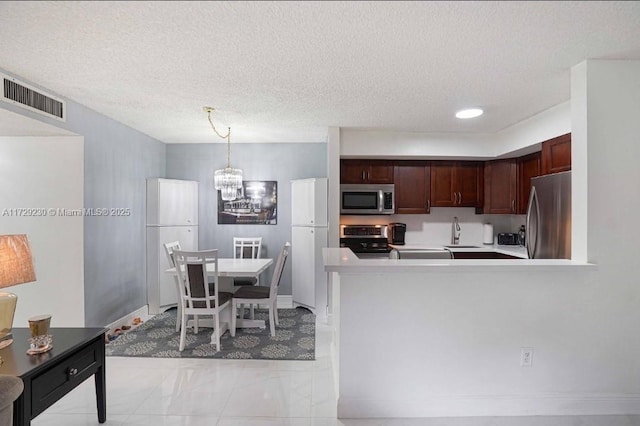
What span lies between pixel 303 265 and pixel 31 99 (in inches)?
132

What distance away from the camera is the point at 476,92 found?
115 inches

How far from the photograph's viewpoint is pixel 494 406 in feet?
7.63

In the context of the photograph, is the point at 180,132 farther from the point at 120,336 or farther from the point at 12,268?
the point at 12,268

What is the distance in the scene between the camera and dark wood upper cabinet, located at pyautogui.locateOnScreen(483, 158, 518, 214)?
4.56 meters

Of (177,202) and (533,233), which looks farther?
(177,202)

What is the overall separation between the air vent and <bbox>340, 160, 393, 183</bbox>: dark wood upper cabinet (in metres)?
3.11

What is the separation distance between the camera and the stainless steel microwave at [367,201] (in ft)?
15.3

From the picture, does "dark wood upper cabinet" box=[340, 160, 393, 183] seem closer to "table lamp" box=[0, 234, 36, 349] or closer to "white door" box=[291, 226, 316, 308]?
"white door" box=[291, 226, 316, 308]

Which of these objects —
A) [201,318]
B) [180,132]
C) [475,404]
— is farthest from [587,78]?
[201,318]

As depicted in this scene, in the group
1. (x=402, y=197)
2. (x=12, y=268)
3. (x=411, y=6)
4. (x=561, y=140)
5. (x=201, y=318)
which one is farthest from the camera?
(x=402, y=197)

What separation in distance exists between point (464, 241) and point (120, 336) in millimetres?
4591

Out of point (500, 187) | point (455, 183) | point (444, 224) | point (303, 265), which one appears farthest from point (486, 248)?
point (303, 265)

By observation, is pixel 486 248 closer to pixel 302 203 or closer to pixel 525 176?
pixel 525 176

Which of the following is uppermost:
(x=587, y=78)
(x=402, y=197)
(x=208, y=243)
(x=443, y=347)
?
(x=587, y=78)
